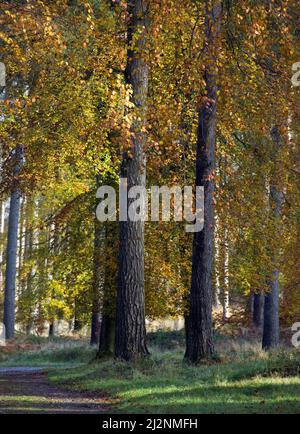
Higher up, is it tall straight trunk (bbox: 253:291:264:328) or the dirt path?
tall straight trunk (bbox: 253:291:264:328)

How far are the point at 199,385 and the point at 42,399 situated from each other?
268 centimetres

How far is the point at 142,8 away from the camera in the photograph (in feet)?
57.6

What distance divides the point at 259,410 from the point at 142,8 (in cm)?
966

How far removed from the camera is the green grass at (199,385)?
1158cm

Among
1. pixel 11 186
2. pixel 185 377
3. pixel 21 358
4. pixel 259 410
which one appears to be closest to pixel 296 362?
pixel 185 377

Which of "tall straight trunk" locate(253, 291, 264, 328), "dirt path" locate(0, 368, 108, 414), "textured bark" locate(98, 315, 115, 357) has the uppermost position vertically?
"tall straight trunk" locate(253, 291, 264, 328)

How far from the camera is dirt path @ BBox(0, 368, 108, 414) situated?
1260 centimetres

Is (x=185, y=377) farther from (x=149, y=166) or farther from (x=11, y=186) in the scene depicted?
(x=11, y=186)

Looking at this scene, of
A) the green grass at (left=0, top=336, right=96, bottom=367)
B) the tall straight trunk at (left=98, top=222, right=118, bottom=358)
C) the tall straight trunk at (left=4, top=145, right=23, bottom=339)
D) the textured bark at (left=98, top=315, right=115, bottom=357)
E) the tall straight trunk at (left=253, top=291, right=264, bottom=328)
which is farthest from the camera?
the tall straight trunk at (left=253, top=291, right=264, bottom=328)

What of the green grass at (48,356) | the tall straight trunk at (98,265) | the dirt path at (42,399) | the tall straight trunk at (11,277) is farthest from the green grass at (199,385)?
the tall straight trunk at (11,277)

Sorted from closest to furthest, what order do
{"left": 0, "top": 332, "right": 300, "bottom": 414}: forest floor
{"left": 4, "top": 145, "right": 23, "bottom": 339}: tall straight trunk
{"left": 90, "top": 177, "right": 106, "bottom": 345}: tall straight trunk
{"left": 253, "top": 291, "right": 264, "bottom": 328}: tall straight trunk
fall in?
{"left": 0, "top": 332, "right": 300, "bottom": 414}: forest floor, {"left": 90, "top": 177, "right": 106, "bottom": 345}: tall straight trunk, {"left": 4, "top": 145, "right": 23, "bottom": 339}: tall straight trunk, {"left": 253, "top": 291, "right": 264, "bottom": 328}: tall straight trunk

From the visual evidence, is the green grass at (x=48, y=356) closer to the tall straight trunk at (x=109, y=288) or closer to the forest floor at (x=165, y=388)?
the tall straight trunk at (x=109, y=288)

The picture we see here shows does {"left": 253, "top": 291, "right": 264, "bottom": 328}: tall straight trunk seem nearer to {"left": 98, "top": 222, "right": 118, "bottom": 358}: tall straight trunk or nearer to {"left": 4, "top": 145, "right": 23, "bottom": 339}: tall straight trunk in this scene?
{"left": 4, "top": 145, "right": 23, "bottom": 339}: tall straight trunk

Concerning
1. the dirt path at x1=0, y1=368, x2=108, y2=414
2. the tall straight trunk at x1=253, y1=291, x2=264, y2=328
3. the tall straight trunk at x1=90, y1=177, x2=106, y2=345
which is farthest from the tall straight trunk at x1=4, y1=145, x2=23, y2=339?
the dirt path at x1=0, y1=368, x2=108, y2=414
